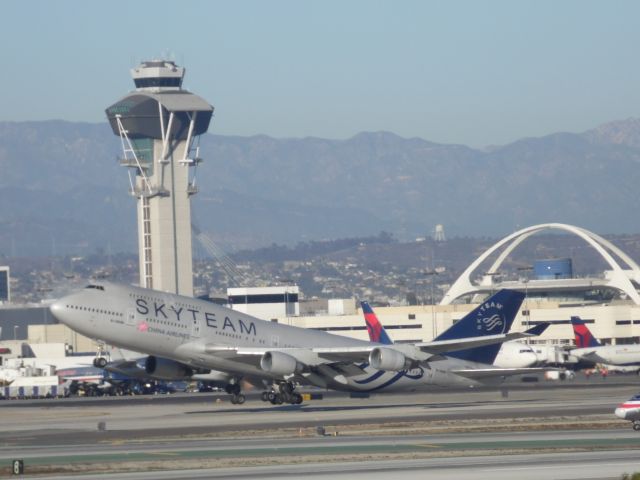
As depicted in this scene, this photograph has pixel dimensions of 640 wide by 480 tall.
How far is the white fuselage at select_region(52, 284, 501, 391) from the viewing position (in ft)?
230

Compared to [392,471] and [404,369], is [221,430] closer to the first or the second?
[404,369]

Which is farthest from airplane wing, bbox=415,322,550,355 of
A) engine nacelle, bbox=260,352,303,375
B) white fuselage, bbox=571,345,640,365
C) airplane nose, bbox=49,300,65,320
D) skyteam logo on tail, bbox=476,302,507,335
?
white fuselage, bbox=571,345,640,365

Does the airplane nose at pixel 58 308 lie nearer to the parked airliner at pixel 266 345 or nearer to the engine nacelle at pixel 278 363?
the parked airliner at pixel 266 345

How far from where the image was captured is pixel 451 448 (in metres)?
49.4

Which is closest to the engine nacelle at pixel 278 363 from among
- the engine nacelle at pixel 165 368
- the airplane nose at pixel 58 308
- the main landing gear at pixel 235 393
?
the engine nacelle at pixel 165 368

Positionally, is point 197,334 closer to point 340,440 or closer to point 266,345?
point 266,345

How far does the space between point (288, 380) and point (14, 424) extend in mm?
15558

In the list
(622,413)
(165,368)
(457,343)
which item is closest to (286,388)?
(165,368)

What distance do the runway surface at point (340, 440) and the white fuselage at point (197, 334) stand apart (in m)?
1.90

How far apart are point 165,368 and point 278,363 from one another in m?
7.22

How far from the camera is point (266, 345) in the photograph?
75500mm

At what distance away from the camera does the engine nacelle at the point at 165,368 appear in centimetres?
7456

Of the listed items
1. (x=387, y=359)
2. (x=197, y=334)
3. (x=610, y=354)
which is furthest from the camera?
(x=610, y=354)

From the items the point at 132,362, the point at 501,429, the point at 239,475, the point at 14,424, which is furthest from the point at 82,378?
the point at 239,475
